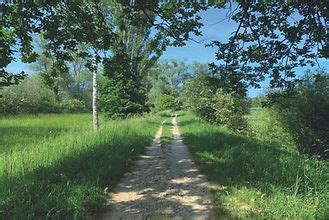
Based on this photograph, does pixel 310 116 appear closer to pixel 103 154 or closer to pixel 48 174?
pixel 103 154

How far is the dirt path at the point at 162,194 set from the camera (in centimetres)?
601

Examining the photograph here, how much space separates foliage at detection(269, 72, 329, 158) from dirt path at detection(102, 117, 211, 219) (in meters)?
12.5

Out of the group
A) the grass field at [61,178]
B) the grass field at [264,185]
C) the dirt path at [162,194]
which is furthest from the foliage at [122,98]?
the dirt path at [162,194]

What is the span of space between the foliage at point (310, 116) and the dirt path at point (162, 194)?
12.5 m

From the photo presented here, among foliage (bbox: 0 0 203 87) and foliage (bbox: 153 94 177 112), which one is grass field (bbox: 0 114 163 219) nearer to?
foliage (bbox: 0 0 203 87)

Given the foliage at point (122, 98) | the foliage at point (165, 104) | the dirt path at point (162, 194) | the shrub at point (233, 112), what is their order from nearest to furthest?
the dirt path at point (162, 194)
the shrub at point (233, 112)
the foliage at point (122, 98)
the foliage at point (165, 104)

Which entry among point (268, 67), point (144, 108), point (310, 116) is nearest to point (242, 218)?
point (268, 67)

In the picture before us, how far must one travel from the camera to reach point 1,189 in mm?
6223

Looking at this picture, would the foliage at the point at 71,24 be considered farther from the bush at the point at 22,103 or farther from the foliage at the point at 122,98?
the bush at the point at 22,103

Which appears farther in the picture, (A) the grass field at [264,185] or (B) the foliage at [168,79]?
(B) the foliage at [168,79]

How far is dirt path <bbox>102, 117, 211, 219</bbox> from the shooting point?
601 cm

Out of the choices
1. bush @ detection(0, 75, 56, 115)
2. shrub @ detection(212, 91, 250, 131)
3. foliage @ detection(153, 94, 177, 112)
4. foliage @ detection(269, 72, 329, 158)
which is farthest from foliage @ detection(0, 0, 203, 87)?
foliage @ detection(153, 94, 177, 112)

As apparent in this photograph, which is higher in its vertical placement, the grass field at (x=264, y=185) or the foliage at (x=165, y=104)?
the foliage at (x=165, y=104)

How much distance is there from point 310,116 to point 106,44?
50.2ft
